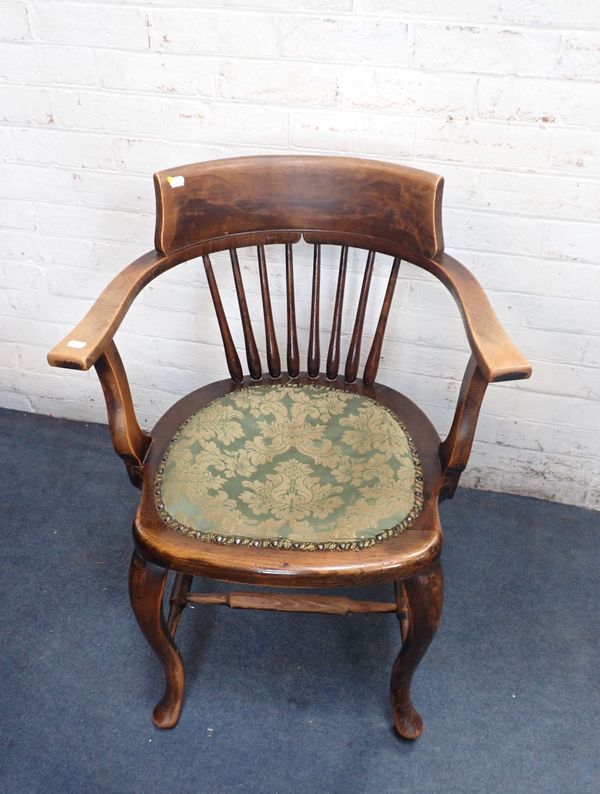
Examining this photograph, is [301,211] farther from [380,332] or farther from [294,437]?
[294,437]

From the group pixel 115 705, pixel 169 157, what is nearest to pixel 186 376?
pixel 169 157

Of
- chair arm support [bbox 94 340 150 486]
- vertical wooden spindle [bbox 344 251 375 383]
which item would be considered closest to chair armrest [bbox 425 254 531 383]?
vertical wooden spindle [bbox 344 251 375 383]

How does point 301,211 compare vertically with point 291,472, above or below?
above

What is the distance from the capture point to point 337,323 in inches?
52.7

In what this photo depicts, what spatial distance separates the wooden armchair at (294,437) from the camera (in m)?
→ 1.04

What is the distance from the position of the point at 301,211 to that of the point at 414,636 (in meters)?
0.74

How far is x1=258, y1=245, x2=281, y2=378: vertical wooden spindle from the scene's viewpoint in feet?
4.33

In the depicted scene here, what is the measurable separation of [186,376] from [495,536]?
0.83 m

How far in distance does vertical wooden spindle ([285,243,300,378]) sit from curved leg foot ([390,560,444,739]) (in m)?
0.47

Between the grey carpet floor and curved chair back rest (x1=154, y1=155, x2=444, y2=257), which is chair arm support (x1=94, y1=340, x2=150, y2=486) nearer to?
curved chair back rest (x1=154, y1=155, x2=444, y2=257)

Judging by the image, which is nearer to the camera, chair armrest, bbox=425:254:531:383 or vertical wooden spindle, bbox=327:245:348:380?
→ chair armrest, bbox=425:254:531:383

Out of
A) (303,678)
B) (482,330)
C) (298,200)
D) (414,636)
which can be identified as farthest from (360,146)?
(303,678)

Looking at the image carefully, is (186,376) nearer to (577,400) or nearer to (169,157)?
(169,157)

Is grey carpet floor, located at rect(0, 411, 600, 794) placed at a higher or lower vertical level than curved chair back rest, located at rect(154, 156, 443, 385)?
lower
